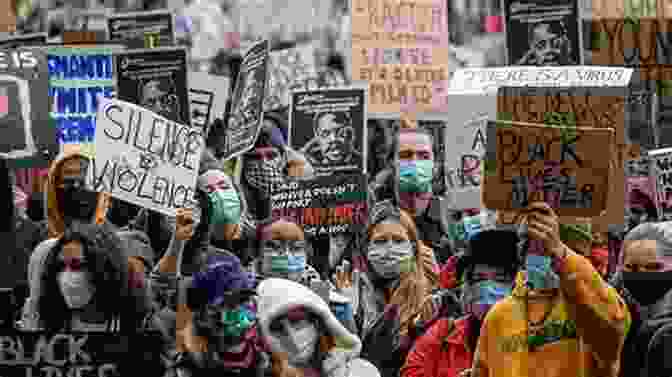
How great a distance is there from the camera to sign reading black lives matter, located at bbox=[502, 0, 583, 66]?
47.5ft

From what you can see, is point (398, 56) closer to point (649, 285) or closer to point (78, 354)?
point (649, 285)

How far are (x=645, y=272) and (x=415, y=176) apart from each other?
398 cm

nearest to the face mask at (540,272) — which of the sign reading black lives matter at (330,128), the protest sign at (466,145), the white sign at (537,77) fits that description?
the protest sign at (466,145)

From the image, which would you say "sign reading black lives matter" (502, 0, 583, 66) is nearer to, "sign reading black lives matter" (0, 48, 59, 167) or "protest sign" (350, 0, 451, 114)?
"protest sign" (350, 0, 451, 114)

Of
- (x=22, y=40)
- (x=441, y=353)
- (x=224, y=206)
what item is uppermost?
(x=22, y=40)

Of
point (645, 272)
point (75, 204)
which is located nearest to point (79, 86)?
point (75, 204)

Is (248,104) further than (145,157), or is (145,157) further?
(248,104)

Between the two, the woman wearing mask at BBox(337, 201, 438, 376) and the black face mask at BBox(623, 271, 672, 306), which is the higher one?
the black face mask at BBox(623, 271, 672, 306)

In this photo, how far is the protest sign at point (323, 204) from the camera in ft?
41.9

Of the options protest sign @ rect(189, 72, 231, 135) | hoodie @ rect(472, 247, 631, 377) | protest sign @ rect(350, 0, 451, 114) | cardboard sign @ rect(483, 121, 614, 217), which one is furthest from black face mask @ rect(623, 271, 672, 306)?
protest sign @ rect(350, 0, 451, 114)

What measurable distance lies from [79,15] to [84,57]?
10484 mm

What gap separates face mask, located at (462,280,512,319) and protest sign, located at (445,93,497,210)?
273cm

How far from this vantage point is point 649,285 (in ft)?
32.7

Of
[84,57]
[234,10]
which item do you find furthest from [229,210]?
[234,10]
